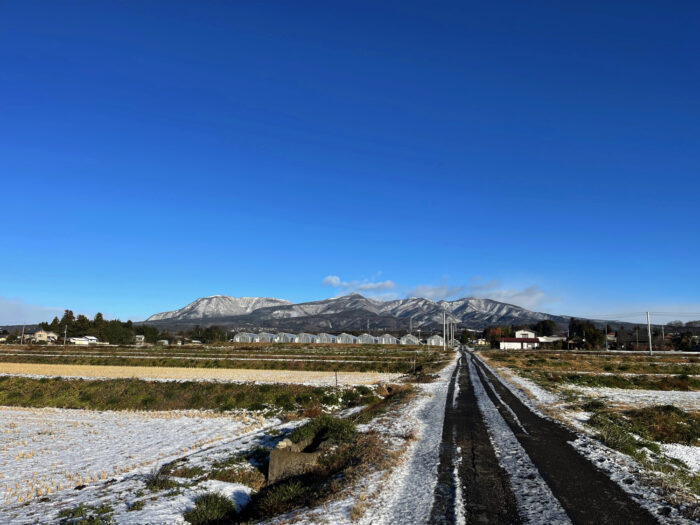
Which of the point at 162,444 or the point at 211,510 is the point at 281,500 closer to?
the point at 211,510

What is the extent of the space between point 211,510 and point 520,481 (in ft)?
25.7

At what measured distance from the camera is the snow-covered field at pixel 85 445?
13.0 metres

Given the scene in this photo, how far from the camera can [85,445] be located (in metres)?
19.3

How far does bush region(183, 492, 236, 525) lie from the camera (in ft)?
33.2

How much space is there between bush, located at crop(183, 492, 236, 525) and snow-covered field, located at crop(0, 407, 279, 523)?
3702 millimetres

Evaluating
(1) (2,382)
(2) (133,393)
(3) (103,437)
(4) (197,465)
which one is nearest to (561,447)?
(4) (197,465)

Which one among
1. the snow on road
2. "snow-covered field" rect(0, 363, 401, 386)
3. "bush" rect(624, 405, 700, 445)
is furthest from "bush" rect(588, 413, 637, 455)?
"snow-covered field" rect(0, 363, 401, 386)

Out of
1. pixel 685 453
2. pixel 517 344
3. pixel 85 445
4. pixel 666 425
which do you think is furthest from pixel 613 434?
pixel 517 344

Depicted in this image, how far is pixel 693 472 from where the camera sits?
12.5 m

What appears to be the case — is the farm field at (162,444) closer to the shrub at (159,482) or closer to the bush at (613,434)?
the shrub at (159,482)

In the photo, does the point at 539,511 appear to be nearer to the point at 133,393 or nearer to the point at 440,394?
the point at 440,394

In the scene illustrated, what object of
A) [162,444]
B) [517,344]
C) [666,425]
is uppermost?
[666,425]

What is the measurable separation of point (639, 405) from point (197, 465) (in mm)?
25816

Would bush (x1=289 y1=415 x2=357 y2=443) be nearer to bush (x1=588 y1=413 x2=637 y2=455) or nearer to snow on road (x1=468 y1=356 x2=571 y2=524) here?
snow on road (x1=468 y1=356 x2=571 y2=524)
